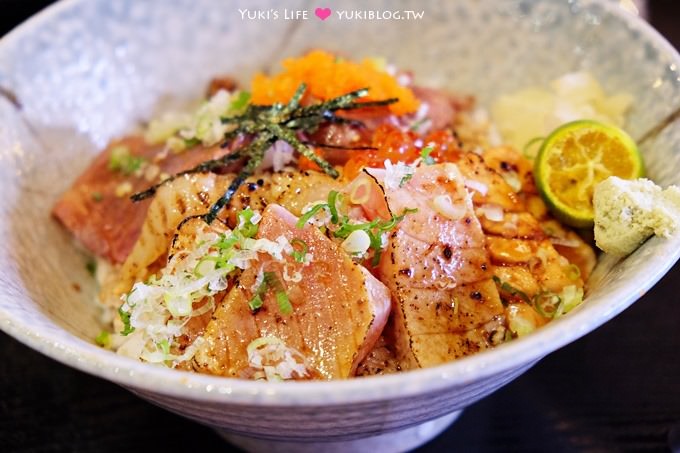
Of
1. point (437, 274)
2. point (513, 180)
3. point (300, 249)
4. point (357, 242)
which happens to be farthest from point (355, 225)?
point (513, 180)

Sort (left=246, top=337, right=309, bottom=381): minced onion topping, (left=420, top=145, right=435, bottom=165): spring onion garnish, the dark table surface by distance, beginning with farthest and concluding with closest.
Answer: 1. the dark table surface
2. (left=420, top=145, right=435, bottom=165): spring onion garnish
3. (left=246, top=337, right=309, bottom=381): minced onion topping

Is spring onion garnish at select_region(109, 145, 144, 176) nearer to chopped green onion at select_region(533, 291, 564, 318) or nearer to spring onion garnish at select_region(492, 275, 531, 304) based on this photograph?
spring onion garnish at select_region(492, 275, 531, 304)

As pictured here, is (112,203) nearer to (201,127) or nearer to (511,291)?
(201,127)

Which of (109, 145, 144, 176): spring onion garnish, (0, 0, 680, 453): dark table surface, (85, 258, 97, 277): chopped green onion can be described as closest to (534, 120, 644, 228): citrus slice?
(0, 0, 680, 453): dark table surface

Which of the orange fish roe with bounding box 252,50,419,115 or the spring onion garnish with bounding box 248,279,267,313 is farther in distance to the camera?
the orange fish roe with bounding box 252,50,419,115

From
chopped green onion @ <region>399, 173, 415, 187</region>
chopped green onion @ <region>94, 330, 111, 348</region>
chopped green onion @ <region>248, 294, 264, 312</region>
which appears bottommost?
chopped green onion @ <region>94, 330, 111, 348</region>

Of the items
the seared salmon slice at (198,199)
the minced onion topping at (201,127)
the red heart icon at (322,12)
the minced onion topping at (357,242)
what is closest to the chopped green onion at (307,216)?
the minced onion topping at (357,242)

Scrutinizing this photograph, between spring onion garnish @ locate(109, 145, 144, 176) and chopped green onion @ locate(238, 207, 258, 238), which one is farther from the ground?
chopped green onion @ locate(238, 207, 258, 238)
